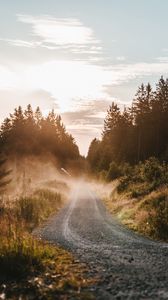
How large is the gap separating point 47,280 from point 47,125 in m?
105

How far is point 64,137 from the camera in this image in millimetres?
134125

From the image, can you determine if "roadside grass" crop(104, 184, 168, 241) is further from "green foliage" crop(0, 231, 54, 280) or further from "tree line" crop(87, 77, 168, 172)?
"tree line" crop(87, 77, 168, 172)

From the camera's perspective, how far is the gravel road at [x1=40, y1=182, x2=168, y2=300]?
970 centimetres

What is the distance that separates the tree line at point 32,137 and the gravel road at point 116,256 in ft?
158

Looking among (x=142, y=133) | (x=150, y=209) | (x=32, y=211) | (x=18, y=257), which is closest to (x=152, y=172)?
(x=32, y=211)

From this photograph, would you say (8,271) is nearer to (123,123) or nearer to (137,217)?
(137,217)

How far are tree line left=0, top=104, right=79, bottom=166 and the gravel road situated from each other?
4814 cm

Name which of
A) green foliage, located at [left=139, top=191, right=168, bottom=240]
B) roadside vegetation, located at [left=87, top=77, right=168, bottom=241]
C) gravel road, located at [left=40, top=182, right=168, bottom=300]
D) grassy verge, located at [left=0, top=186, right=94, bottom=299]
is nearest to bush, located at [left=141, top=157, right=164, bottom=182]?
roadside vegetation, located at [left=87, top=77, right=168, bottom=241]

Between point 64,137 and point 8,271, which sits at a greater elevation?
point 64,137

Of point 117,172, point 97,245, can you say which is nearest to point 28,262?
point 97,245

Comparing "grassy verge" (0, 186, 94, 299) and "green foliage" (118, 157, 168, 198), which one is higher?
"green foliage" (118, 157, 168, 198)

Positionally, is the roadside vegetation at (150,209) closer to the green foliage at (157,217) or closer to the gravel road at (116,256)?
the green foliage at (157,217)

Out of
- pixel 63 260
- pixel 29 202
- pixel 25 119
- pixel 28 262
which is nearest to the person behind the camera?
pixel 28 262

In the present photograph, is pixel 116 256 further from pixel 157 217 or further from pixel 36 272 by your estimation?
pixel 157 217
